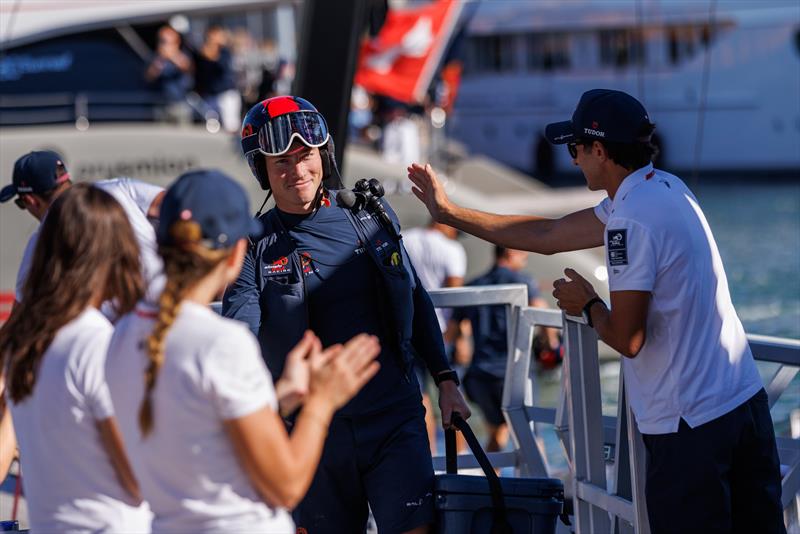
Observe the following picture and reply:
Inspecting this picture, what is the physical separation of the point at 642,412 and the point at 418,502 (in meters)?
0.80

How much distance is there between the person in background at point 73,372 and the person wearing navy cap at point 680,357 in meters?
1.45

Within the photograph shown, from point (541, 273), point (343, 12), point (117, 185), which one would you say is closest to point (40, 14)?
point (541, 273)

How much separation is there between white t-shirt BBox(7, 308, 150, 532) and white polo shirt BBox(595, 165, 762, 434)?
1.52m

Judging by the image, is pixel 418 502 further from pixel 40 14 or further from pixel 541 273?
pixel 40 14

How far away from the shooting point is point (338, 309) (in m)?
4.13

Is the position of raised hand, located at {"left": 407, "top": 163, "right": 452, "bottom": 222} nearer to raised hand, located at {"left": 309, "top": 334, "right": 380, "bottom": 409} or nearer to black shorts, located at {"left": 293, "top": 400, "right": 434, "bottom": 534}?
black shorts, located at {"left": 293, "top": 400, "right": 434, "bottom": 534}

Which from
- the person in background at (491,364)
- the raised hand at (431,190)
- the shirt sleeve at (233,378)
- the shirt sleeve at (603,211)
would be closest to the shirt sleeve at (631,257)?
the shirt sleeve at (603,211)

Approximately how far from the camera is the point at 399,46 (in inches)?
698

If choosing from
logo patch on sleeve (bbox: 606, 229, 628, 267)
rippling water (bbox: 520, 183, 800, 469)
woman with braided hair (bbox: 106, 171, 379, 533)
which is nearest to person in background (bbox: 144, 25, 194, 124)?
rippling water (bbox: 520, 183, 800, 469)

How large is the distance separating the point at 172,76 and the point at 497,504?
39.3 ft

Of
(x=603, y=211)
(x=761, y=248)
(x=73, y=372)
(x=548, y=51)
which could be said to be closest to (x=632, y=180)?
(x=603, y=211)

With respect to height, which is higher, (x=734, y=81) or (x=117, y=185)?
(x=734, y=81)

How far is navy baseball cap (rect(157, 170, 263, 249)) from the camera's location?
272 centimetres

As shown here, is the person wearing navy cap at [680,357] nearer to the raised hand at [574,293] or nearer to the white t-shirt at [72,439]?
the raised hand at [574,293]
